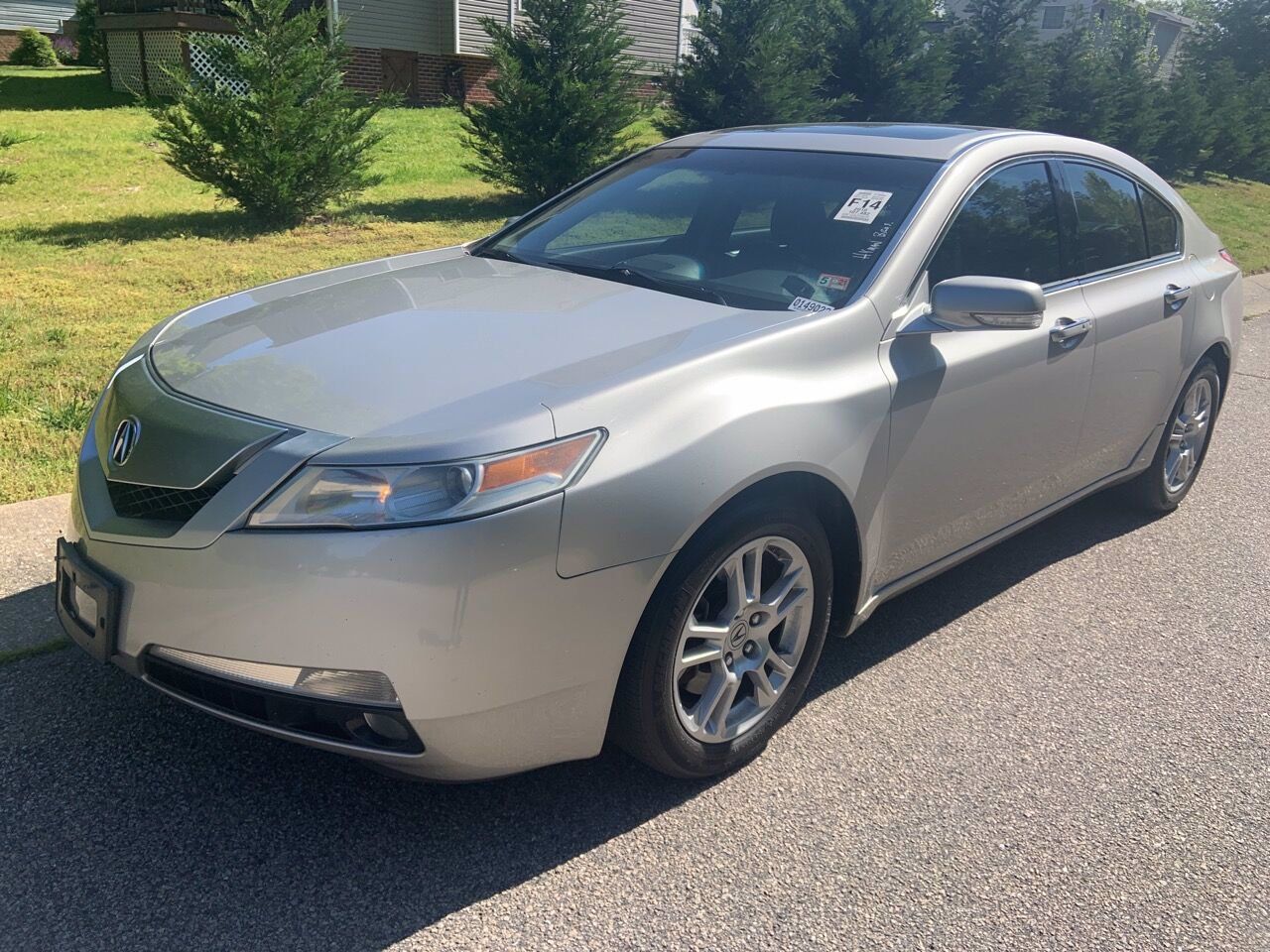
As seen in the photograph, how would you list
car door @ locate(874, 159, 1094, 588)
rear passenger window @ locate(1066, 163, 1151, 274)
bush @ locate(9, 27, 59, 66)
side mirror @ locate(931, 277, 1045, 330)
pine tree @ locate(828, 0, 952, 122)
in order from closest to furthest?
1. side mirror @ locate(931, 277, 1045, 330)
2. car door @ locate(874, 159, 1094, 588)
3. rear passenger window @ locate(1066, 163, 1151, 274)
4. pine tree @ locate(828, 0, 952, 122)
5. bush @ locate(9, 27, 59, 66)

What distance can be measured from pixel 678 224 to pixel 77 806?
2.60 m

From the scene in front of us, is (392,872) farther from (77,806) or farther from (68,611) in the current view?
(68,611)

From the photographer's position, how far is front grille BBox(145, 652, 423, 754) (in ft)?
7.89

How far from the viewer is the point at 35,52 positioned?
95.2 feet

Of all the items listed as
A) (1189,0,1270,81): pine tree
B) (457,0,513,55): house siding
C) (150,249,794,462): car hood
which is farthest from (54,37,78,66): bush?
(150,249,794,462): car hood

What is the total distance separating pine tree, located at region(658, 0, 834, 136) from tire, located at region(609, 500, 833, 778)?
36.2ft

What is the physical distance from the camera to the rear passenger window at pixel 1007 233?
3.62 m

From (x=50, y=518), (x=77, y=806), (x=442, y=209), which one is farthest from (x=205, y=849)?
(x=442, y=209)

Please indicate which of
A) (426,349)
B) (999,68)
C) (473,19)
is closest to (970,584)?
(426,349)

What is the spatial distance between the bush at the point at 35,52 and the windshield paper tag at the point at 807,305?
31.8 metres

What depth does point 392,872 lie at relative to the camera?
2.62 metres

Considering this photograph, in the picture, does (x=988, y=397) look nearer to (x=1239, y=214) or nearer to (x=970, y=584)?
(x=970, y=584)

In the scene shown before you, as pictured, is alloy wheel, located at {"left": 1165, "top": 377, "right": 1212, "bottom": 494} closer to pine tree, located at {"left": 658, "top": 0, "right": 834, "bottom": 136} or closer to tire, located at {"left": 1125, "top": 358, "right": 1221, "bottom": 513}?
tire, located at {"left": 1125, "top": 358, "right": 1221, "bottom": 513}

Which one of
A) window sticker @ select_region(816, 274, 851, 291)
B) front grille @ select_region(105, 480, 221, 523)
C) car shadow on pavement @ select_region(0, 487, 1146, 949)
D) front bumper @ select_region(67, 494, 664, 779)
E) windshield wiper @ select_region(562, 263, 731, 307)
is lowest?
car shadow on pavement @ select_region(0, 487, 1146, 949)
